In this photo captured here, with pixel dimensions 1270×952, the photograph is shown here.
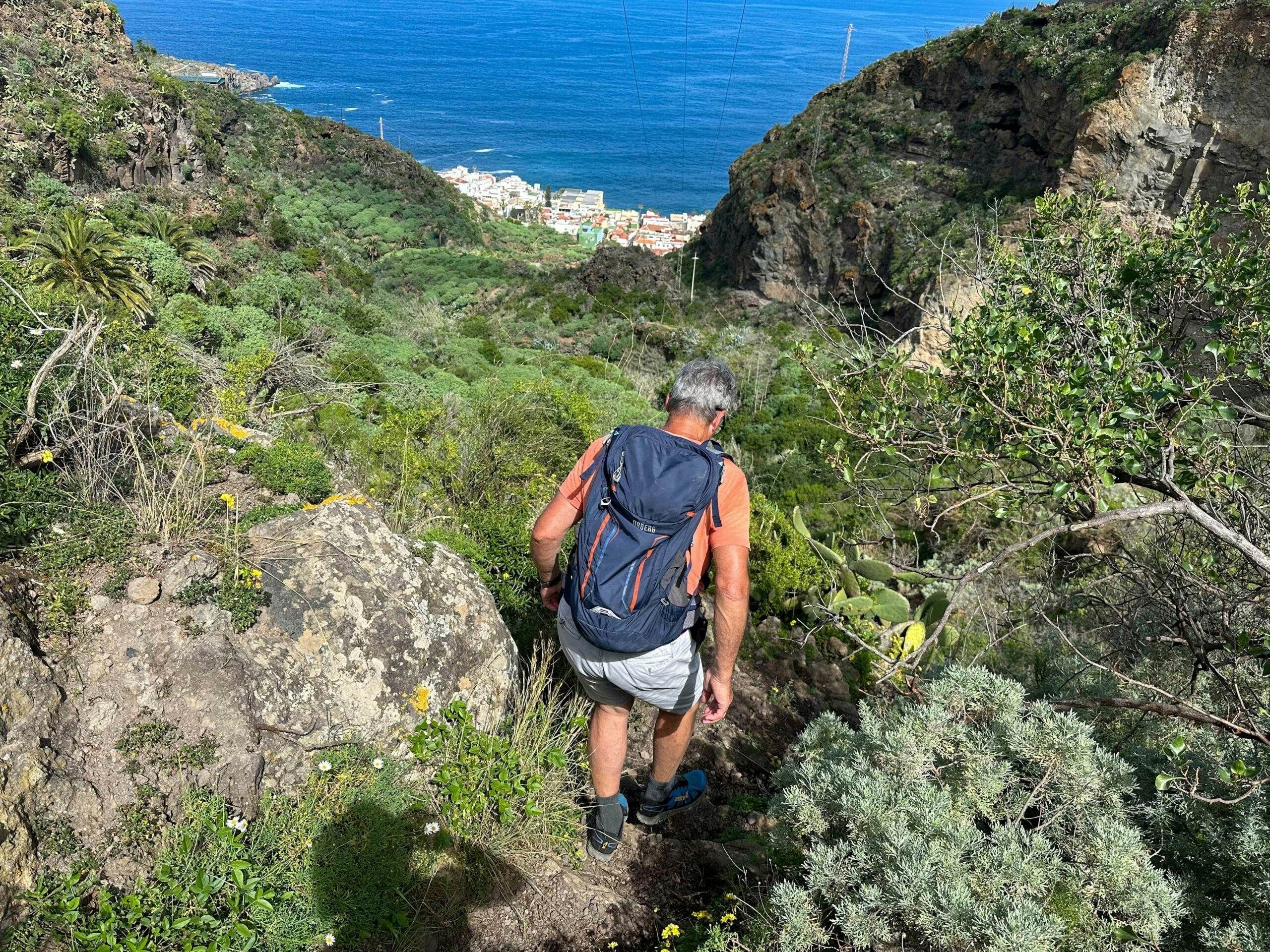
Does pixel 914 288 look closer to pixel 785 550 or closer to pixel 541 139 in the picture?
pixel 785 550

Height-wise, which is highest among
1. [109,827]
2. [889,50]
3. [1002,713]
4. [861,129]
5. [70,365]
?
[889,50]

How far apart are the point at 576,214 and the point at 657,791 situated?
6568 centimetres

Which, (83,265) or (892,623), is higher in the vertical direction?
(83,265)

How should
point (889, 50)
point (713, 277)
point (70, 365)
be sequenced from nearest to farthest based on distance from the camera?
point (70, 365)
point (713, 277)
point (889, 50)

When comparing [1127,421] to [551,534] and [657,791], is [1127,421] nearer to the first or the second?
[551,534]

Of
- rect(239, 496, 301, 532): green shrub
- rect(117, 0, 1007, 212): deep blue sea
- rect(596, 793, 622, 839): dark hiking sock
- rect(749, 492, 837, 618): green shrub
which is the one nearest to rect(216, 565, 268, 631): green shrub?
rect(239, 496, 301, 532): green shrub

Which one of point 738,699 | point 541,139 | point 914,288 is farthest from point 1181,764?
point 541,139

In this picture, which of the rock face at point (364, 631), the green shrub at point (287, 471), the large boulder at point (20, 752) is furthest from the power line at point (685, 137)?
the large boulder at point (20, 752)

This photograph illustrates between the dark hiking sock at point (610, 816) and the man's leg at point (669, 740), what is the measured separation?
0.64 feet

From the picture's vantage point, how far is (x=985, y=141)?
25.3 m

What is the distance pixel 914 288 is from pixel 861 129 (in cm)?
1104

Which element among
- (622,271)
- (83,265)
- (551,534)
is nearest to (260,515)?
(551,534)

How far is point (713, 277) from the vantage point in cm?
3241

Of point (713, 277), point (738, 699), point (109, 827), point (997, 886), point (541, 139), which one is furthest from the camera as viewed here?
point (541, 139)
